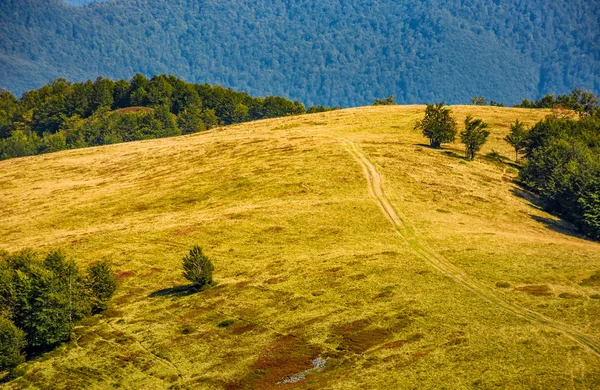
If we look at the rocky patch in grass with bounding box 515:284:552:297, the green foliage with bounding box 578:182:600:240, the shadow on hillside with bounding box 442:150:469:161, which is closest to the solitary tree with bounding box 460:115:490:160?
the shadow on hillside with bounding box 442:150:469:161

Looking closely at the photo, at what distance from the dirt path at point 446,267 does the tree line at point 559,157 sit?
26.6m

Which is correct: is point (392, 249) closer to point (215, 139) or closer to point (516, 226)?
point (516, 226)

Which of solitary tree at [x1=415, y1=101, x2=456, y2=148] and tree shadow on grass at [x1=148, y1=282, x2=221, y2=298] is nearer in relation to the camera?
tree shadow on grass at [x1=148, y1=282, x2=221, y2=298]

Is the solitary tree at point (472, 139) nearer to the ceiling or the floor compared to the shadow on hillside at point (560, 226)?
nearer to the ceiling

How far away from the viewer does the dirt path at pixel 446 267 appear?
186 feet

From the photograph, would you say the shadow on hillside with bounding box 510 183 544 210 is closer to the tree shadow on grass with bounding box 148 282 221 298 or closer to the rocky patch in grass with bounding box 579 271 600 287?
the rocky patch in grass with bounding box 579 271 600 287

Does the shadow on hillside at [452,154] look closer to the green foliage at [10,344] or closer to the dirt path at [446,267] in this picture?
the dirt path at [446,267]

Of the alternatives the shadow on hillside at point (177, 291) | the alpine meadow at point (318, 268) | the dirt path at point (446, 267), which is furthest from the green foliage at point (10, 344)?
the dirt path at point (446, 267)

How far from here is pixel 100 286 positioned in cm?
7588

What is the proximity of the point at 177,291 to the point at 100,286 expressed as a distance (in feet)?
32.5

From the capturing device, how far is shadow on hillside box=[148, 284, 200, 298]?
3044 inches

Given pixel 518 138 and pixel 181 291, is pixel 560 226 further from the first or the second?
pixel 181 291

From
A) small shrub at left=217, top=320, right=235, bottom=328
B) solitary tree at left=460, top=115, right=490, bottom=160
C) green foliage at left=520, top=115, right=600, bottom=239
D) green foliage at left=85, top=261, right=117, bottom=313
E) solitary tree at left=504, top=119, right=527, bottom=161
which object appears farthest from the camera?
solitary tree at left=504, top=119, right=527, bottom=161

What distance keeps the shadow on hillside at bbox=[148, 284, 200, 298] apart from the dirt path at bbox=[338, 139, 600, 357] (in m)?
31.6
